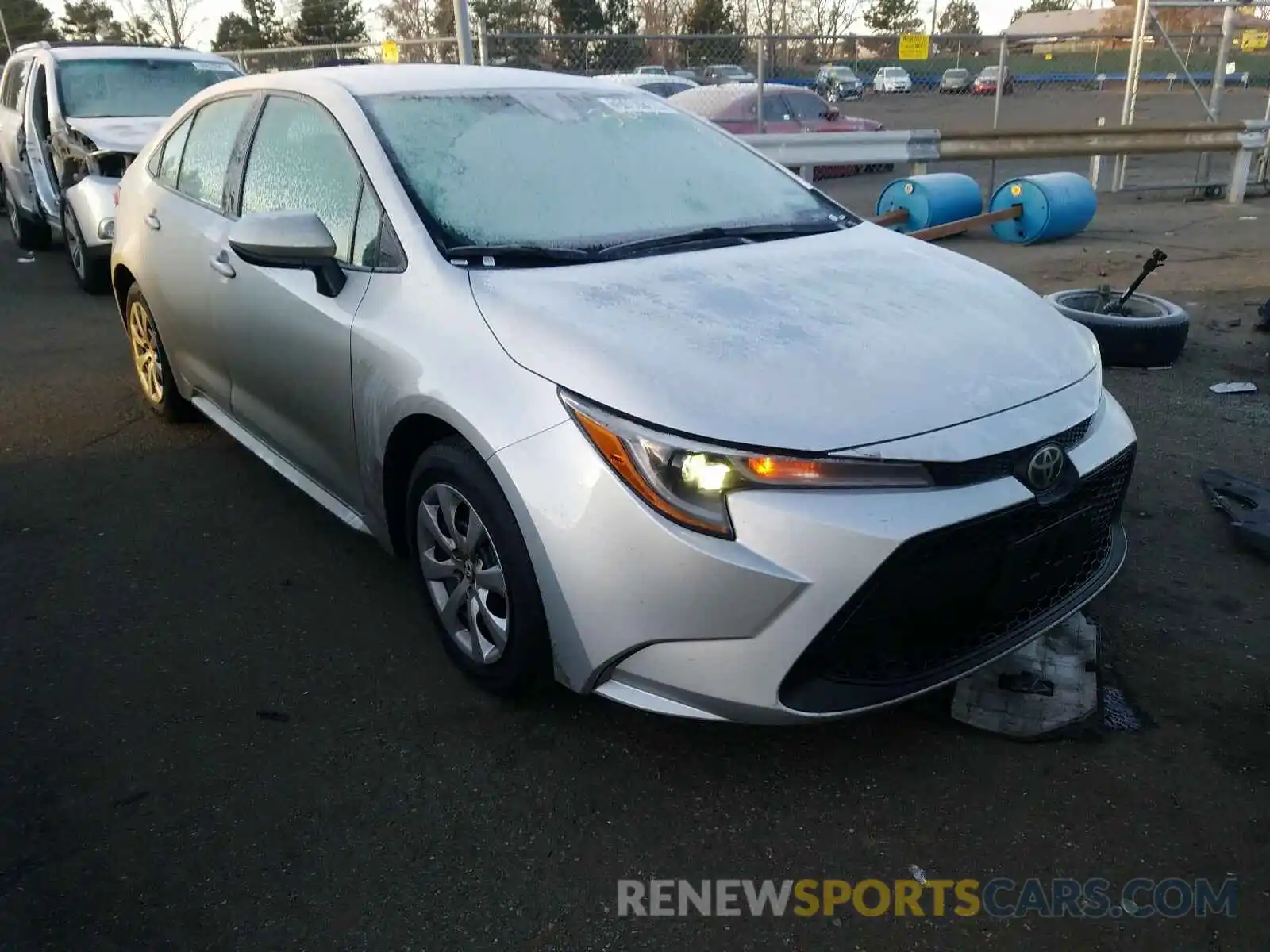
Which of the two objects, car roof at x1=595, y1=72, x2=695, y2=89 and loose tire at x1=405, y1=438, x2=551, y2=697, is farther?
car roof at x1=595, y1=72, x2=695, y2=89

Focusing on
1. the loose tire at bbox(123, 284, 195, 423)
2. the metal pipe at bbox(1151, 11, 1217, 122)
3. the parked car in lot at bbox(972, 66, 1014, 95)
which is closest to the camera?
the loose tire at bbox(123, 284, 195, 423)

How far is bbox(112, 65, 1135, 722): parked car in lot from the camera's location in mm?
2297

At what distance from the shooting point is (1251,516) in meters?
3.89

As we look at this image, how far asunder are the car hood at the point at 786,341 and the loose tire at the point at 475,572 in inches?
15.0

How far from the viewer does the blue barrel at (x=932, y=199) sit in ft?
30.9

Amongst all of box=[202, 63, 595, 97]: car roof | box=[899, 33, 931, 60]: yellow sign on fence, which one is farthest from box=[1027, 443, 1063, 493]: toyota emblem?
box=[899, 33, 931, 60]: yellow sign on fence

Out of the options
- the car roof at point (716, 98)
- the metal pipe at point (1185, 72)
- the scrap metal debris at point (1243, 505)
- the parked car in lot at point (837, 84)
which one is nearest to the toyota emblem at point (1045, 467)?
the scrap metal debris at point (1243, 505)

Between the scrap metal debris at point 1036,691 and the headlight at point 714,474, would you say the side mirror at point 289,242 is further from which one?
the scrap metal debris at point 1036,691

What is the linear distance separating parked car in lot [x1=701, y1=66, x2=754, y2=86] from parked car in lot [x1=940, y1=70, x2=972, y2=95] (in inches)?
104

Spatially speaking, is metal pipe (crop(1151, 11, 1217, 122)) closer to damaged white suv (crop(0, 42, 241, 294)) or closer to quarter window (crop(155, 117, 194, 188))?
damaged white suv (crop(0, 42, 241, 294))

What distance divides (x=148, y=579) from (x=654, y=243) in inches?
86.2

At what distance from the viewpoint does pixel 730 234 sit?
3.37 m

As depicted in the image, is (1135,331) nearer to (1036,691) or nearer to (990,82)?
(1036,691)

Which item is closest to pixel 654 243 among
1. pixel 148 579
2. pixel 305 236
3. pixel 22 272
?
pixel 305 236
